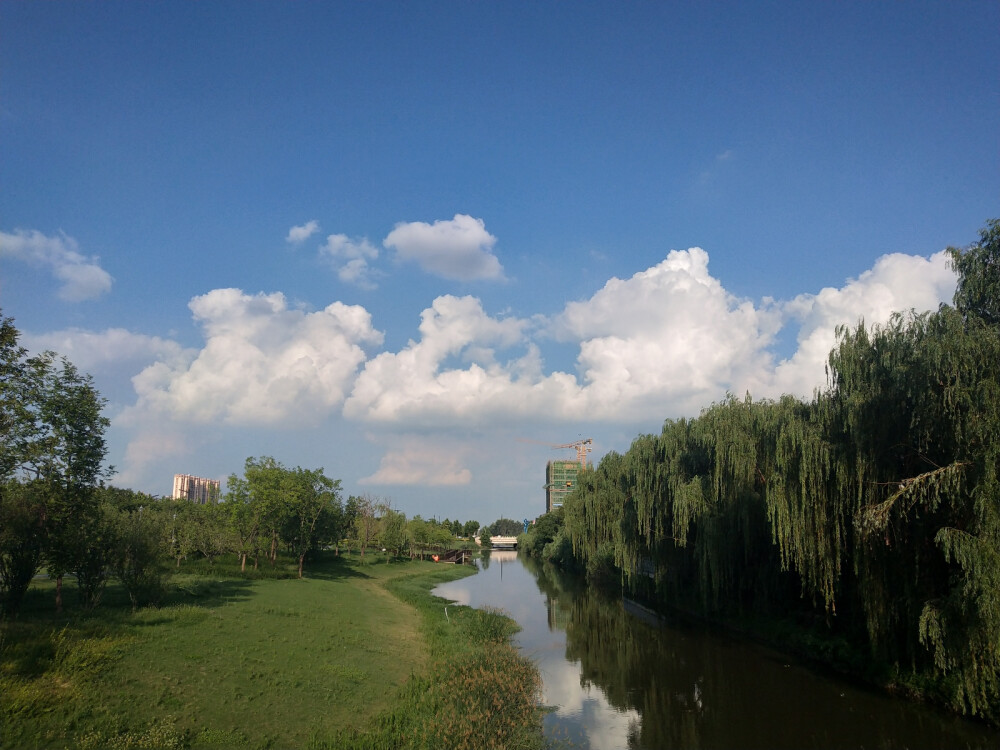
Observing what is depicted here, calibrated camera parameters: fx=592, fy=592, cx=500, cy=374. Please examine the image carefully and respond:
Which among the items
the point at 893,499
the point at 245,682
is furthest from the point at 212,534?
the point at 893,499

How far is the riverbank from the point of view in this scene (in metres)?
11.7

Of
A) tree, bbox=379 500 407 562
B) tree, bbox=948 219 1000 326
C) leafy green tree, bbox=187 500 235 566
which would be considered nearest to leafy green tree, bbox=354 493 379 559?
tree, bbox=379 500 407 562

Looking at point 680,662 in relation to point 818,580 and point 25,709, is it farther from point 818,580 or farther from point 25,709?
point 25,709

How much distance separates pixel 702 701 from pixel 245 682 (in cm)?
1341

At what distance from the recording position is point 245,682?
602 inches

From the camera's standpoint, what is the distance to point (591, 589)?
1912 inches

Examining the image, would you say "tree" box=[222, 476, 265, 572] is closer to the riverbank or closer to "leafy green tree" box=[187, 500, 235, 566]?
"leafy green tree" box=[187, 500, 235, 566]

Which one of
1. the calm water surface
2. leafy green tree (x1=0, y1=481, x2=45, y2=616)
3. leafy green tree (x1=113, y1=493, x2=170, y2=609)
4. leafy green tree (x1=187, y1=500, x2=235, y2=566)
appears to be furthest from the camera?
leafy green tree (x1=187, y1=500, x2=235, y2=566)

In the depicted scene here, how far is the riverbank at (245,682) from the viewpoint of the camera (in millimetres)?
11711

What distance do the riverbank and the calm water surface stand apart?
2.37m

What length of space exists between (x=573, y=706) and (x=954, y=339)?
14.8 metres

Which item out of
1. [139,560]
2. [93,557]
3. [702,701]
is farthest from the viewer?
[139,560]

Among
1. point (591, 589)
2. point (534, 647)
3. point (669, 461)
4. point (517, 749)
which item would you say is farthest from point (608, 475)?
point (517, 749)

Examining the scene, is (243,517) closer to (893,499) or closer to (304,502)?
(304,502)
